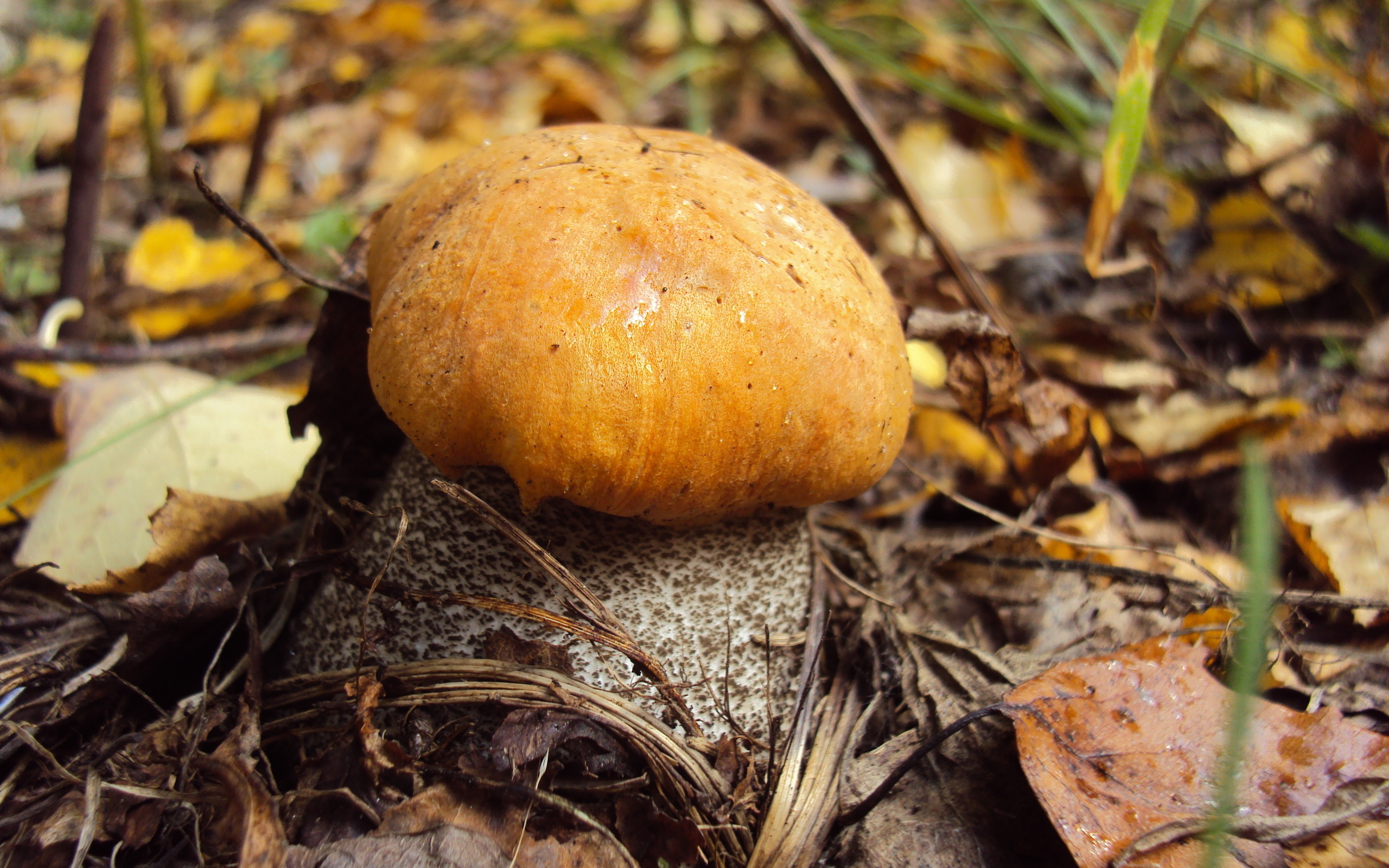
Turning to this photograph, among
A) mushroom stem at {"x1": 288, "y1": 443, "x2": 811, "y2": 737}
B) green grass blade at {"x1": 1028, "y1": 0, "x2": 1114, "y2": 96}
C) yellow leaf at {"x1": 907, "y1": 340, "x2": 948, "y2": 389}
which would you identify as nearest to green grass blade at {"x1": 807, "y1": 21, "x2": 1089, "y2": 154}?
green grass blade at {"x1": 1028, "y1": 0, "x2": 1114, "y2": 96}

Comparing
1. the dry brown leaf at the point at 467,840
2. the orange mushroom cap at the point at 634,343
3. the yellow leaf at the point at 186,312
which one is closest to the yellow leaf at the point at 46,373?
the yellow leaf at the point at 186,312

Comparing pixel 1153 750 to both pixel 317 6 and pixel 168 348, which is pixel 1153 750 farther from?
pixel 317 6

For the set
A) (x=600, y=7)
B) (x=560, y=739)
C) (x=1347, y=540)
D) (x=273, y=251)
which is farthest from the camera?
(x=600, y=7)

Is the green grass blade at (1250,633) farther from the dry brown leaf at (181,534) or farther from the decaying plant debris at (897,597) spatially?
the dry brown leaf at (181,534)

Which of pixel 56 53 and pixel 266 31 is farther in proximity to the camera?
pixel 266 31

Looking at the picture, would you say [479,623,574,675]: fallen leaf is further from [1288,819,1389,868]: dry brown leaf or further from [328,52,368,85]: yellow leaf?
[328,52,368,85]: yellow leaf

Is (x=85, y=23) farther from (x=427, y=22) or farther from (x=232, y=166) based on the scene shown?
(x=232, y=166)

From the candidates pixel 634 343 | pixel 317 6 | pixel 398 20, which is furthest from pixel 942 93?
pixel 317 6

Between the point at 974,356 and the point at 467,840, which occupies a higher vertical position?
the point at 974,356

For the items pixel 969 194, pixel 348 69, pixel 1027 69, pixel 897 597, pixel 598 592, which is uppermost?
pixel 1027 69

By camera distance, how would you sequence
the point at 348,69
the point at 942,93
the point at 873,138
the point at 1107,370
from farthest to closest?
the point at 348,69 < the point at 942,93 < the point at 1107,370 < the point at 873,138
